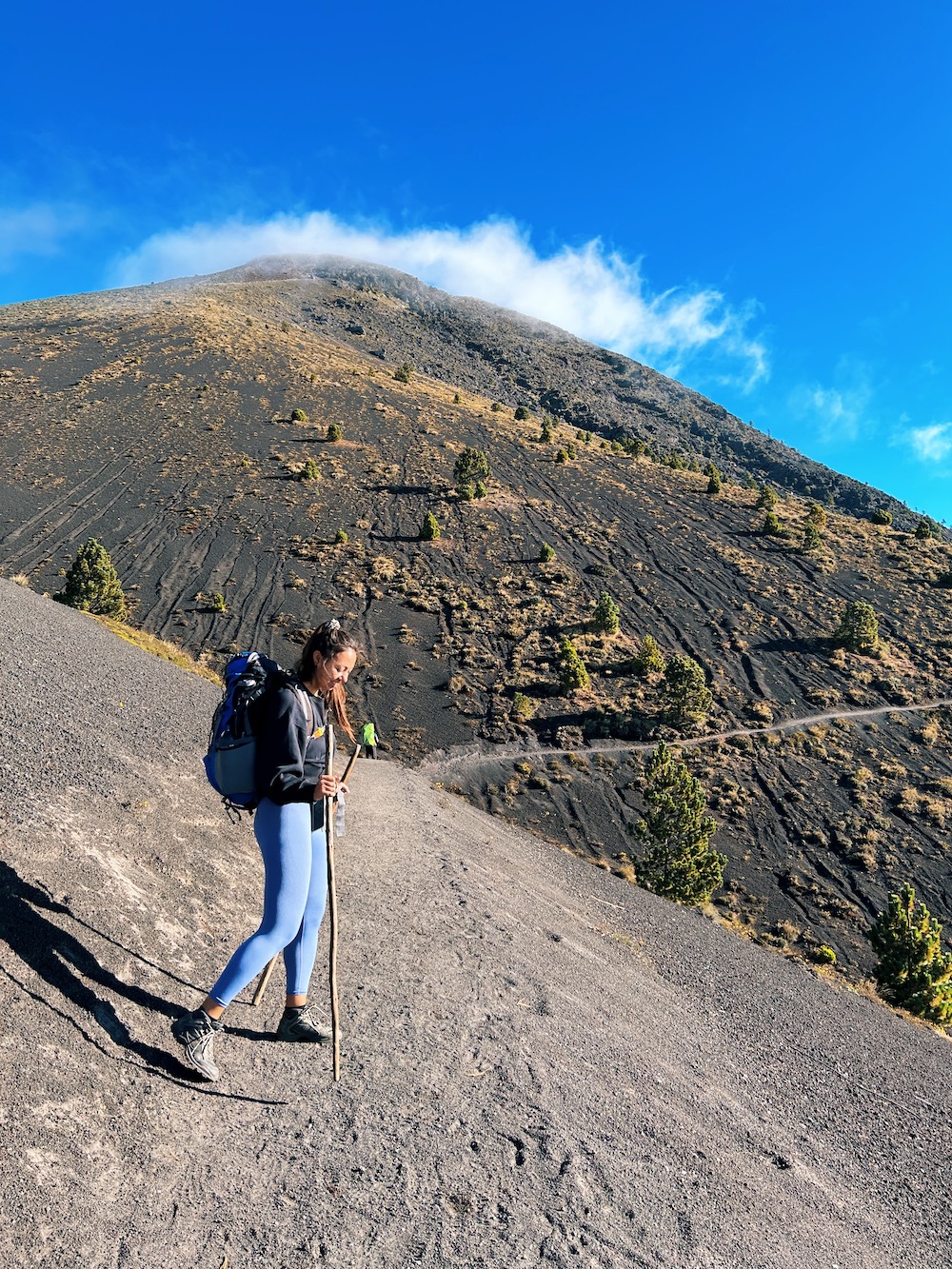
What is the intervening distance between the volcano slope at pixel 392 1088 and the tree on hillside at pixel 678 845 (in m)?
7.54

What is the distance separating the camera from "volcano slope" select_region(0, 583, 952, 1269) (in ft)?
10.2

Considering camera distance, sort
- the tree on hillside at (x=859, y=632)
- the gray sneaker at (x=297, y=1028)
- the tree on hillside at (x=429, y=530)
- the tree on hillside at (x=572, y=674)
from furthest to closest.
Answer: the tree on hillside at (x=429, y=530)
the tree on hillside at (x=859, y=632)
the tree on hillside at (x=572, y=674)
the gray sneaker at (x=297, y=1028)

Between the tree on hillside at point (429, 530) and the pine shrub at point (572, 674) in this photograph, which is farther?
the tree on hillside at point (429, 530)

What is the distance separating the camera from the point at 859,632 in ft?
110

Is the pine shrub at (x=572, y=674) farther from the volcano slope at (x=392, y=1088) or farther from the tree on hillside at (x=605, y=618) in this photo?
the volcano slope at (x=392, y=1088)

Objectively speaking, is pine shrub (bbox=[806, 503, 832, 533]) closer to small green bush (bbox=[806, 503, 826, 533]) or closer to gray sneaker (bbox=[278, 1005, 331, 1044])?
small green bush (bbox=[806, 503, 826, 533])

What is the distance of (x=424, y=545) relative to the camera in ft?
127

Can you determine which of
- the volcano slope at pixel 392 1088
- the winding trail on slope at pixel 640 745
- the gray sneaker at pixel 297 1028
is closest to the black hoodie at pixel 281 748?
the gray sneaker at pixel 297 1028

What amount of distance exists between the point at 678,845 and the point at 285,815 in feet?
51.0

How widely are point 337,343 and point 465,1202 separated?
103 m

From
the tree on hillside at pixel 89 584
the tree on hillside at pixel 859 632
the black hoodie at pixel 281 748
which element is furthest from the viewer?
the tree on hillside at pixel 859 632

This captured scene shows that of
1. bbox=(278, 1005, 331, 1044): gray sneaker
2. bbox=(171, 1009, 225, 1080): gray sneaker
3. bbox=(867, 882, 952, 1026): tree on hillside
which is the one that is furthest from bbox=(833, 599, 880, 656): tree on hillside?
bbox=(171, 1009, 225, 1080): gray sneaker

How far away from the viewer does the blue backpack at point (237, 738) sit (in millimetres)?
3525

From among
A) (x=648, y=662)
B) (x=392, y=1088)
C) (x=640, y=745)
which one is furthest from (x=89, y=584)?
(x=392, y=1088)
